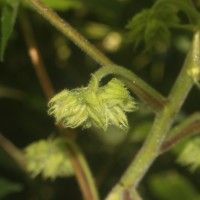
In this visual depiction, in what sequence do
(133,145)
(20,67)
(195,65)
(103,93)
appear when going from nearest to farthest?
(103,93) < (195,65) < (133,145) < (20,67)

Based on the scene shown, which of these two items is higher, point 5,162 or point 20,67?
point 20,67

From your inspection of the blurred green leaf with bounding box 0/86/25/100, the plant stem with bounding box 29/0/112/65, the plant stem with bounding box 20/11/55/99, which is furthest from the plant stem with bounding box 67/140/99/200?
the blurred green leaf with bounding box 0/86/25/100

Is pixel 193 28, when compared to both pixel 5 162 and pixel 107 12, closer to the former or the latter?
pixel 107 12

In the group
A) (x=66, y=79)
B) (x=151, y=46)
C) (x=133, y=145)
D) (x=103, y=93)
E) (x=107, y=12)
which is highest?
(x=66, y=79)

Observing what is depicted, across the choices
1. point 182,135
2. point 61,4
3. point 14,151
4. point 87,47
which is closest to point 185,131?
point 182,135

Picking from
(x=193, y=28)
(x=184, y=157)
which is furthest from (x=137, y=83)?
(x=184, y=157)

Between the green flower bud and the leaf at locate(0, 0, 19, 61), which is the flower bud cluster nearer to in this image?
the leaf at locate(0, 0, 19, 61)

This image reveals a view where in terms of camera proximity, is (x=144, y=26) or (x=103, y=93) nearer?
(x=103, y=93)

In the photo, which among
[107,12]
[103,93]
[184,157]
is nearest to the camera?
[103,93]
